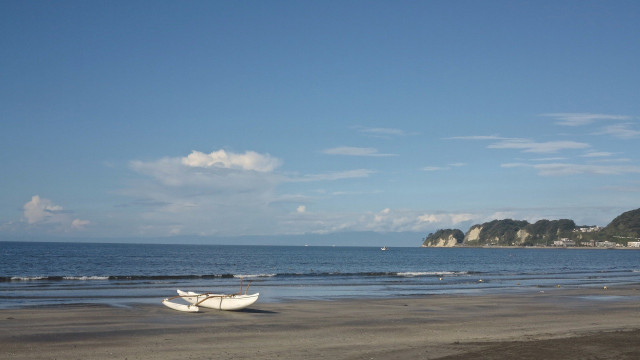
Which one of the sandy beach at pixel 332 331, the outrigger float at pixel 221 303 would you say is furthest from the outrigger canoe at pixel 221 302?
the sandy beach at pixel 332 331

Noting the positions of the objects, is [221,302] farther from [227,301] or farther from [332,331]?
[332,331]

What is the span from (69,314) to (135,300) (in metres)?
8.05

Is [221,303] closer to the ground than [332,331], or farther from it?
farther from it

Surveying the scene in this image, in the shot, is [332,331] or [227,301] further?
[227,301]

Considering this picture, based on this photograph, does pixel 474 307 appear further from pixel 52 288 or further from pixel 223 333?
pixel 52 288

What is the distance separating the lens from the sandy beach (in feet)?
59.0

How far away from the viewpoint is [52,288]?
153 feet

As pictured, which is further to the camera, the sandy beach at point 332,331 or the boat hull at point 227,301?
the boat hull at point 227,301

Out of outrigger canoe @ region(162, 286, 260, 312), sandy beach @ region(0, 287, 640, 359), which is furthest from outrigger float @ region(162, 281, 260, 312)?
A: sandy beach @ region(0, 287, 640, 359)

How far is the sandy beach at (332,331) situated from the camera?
708 inches

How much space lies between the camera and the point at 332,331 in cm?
2339

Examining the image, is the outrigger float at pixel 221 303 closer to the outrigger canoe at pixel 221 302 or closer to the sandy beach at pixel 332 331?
the outrigger canoe at pixel 221 302

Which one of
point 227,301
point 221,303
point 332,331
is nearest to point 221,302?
point 221,303

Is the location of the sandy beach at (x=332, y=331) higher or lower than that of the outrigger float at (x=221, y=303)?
lower
